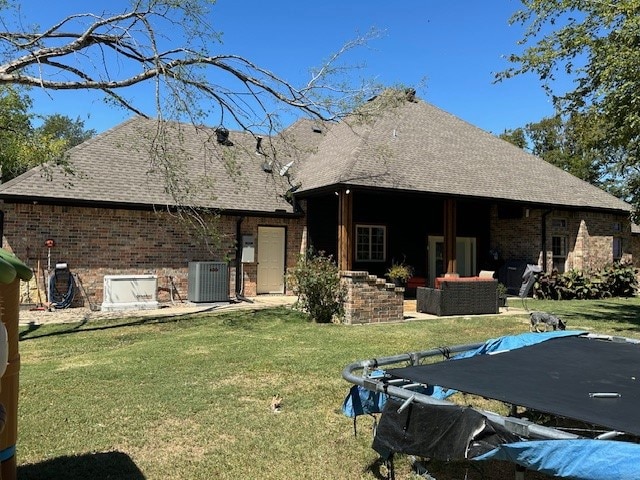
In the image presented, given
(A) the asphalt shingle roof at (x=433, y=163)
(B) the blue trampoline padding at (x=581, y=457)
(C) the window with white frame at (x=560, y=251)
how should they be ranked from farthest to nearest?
(C) the window with white frame at (x=560, y=251) → (A) the asphalt shingle roof at (x=433, y=163) → (B) the blue trampoline padding at (x=581, y=457)

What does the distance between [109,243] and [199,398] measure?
9250 mm

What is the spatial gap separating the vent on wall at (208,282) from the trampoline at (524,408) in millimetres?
10200

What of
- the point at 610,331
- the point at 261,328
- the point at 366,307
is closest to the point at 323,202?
the point at 366,307

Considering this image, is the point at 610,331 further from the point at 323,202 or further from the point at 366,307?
the point at 323,202

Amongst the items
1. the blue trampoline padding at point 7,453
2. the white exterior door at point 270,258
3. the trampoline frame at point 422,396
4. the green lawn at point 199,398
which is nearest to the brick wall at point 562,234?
the green lawn at point 199,398

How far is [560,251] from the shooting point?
17.7 m

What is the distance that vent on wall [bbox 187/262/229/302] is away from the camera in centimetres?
1370

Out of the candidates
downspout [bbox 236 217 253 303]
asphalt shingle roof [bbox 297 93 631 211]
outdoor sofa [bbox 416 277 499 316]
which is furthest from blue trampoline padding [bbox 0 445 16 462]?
downspout [bbox 236 217 253 303]

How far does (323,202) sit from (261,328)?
707 centimetres

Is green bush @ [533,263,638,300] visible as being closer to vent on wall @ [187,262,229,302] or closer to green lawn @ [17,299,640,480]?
green lawn @ [17,299,640,480]

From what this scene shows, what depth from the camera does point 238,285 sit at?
15.1 meters

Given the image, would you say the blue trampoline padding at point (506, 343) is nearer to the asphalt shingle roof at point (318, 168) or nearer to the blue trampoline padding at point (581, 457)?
the blue trampoline padding at point (581, 457)

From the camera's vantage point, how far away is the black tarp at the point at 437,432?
8.16ft

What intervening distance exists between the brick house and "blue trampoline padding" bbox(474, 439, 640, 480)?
9700mm
